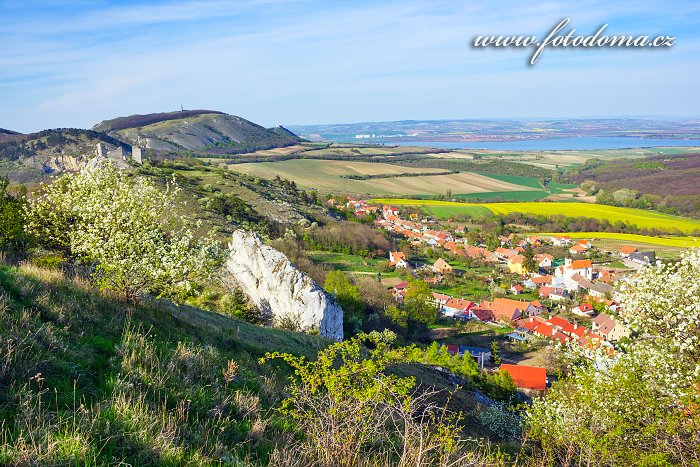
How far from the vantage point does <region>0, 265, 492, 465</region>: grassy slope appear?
472 cm

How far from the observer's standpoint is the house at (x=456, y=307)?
57.6 meters

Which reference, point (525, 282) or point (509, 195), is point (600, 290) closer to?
point (525, 282)

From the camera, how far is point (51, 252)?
14.9m

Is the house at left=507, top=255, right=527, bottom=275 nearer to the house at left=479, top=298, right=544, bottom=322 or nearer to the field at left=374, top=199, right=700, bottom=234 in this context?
the house at left=479, top=298, right=544, bottom=322

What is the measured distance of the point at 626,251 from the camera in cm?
8350

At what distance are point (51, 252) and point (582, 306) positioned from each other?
6258 cm

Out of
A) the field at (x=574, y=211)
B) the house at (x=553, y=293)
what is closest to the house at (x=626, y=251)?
the field at (x=574, y=211)

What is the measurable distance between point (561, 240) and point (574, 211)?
79.4 ft

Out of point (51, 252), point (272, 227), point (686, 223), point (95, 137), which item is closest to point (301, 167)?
point (95, 137)

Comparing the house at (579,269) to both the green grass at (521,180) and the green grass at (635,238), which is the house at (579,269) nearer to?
the green grass at (635,238)

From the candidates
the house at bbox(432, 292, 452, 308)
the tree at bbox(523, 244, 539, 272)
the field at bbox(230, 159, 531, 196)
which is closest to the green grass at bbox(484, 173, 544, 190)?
the field at bbox(230, 159, 531, 196)

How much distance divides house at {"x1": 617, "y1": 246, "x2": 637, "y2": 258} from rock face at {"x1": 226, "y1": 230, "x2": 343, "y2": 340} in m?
70.3

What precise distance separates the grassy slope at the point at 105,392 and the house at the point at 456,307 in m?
49.8

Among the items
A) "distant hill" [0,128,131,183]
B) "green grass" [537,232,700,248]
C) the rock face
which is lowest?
"green grass" [537,232,700,248]
